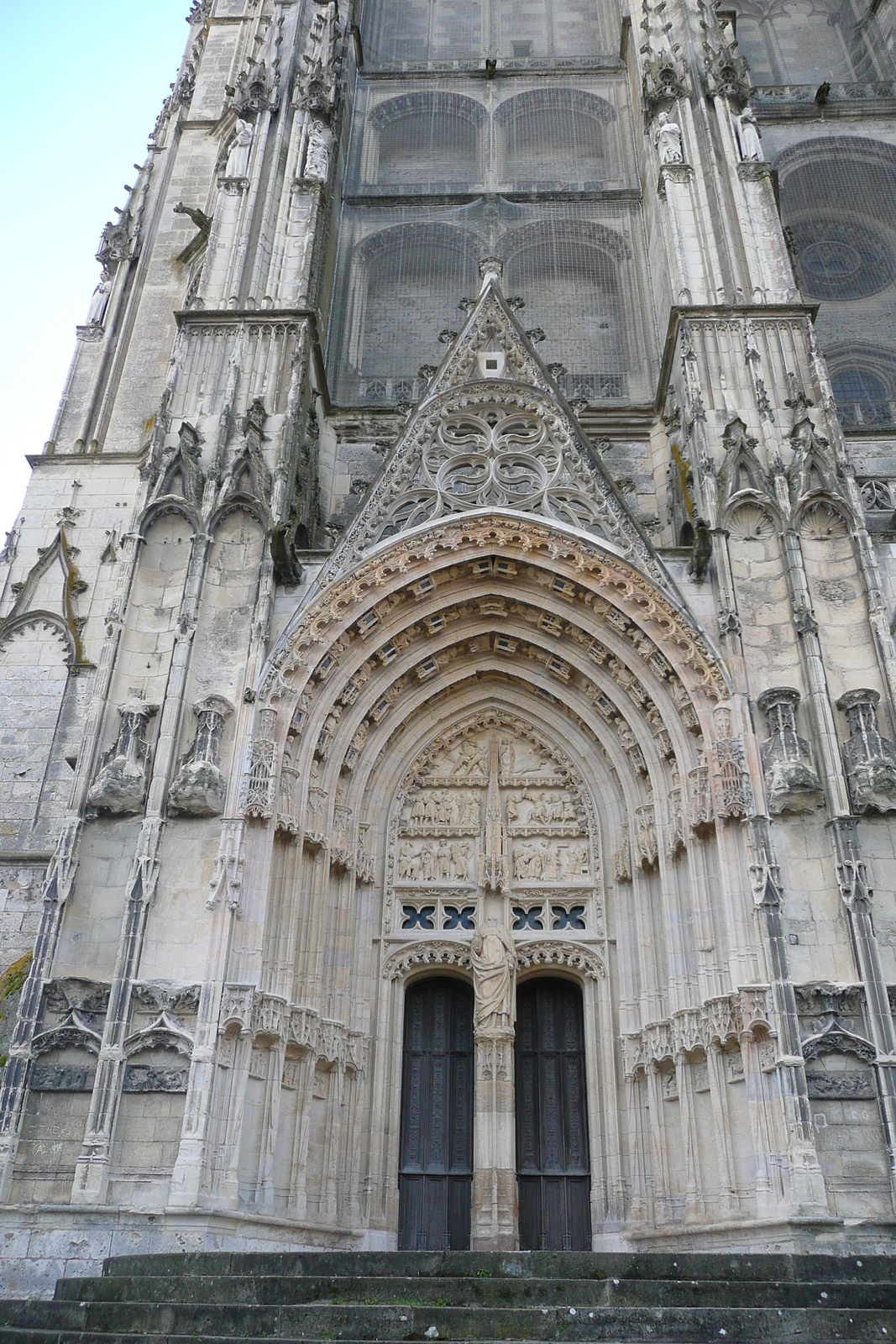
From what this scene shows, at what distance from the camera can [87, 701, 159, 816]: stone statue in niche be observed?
11320mm

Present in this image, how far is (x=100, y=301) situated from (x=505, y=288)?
7453 millimetres

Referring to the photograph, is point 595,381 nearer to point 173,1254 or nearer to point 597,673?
point 597,673

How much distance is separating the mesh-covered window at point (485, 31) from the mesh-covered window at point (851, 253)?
562cm

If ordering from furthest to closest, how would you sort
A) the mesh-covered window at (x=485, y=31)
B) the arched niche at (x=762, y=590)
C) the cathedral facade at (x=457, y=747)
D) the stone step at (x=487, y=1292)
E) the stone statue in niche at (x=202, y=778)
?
the mesh-covered window at (x=485, y=31) → the arched niche at (x=762, y=590) → the stone statue in niche at (x=202, y=778) → the cathedral facade at (x=457, y=747) → the stone step at (x=487, y=1292)

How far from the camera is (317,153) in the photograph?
17781 mm

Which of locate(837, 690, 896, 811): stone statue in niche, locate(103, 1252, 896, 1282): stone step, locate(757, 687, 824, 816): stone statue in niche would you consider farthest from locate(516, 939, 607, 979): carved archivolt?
locate(103, 1252, 896, 1282): stone step

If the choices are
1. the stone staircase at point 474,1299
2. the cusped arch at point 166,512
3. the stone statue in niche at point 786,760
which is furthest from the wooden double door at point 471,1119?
the cusped arch at point 166,512

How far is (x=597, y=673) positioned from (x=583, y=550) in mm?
1590

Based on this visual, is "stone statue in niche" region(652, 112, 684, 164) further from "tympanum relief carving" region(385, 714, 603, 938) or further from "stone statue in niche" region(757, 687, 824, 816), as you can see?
"stone statue in niche" region(757, 687, 824, 816)

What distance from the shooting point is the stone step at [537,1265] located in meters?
7.25

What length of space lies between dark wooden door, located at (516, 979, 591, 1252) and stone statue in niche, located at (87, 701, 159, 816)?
5388mm

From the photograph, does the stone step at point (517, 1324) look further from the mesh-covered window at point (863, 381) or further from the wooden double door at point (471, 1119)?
the mesh-covered window at point (863, 381)

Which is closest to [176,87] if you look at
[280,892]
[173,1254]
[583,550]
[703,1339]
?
[583,550]

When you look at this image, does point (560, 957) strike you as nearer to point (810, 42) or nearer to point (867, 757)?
point (867, 757)
